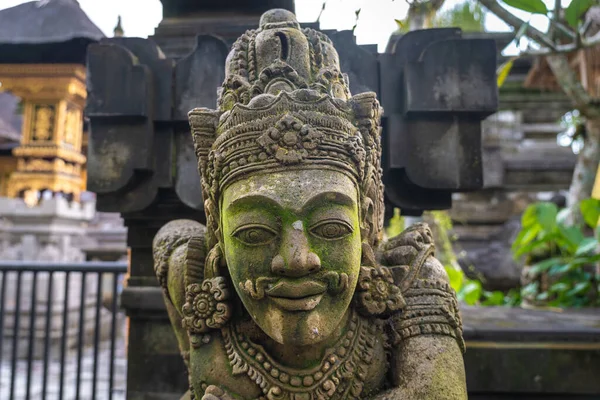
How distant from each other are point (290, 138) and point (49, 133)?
8.31 metres

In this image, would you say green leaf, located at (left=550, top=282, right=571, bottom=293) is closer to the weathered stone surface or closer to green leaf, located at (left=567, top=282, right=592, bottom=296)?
green leaf, located at (left=567, top=282, right=592, bottom=296)

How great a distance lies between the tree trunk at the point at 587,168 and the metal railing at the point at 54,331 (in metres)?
4.36

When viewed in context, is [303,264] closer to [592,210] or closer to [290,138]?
[290,138]

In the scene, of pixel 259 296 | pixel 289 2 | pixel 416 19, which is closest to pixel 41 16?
pixel 289 2

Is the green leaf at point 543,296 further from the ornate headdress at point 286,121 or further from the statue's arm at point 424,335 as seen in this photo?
the ornate headdress at point 286,121

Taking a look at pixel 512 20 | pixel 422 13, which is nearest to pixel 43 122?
pixel 422 13

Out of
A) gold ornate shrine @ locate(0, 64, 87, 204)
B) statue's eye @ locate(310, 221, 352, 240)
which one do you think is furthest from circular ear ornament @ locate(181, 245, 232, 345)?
gold ornate shrine @ locate(0, 64, 87, 204)

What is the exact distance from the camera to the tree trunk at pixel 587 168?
178 inches

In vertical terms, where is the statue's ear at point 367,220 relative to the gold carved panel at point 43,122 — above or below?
below

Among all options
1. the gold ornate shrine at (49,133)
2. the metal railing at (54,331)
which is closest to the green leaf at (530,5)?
the metal railing at (54,331)

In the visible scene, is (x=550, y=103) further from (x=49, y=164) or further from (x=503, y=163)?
(x=49, y=164)

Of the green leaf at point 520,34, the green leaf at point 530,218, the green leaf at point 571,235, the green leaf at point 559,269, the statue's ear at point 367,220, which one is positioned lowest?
the green leaf at point 559,269

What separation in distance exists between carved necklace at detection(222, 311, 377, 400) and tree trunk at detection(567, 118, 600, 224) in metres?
4.10

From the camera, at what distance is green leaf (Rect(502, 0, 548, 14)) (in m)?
2.42
